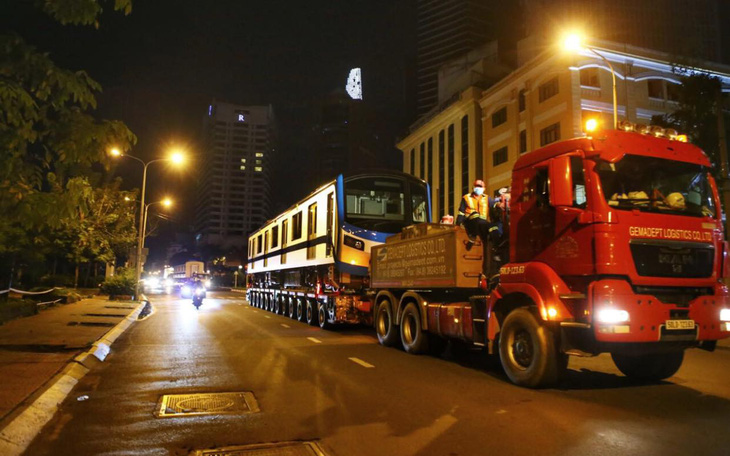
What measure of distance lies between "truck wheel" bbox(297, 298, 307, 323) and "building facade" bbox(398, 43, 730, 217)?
2214cm

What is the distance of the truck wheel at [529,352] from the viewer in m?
6.55

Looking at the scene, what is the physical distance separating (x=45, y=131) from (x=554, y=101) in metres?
37.2

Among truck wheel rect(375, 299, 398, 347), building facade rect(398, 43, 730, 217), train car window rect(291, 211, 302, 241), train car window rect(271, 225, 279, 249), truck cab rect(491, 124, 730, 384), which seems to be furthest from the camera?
building facade rect(398, 43, 730, 217)

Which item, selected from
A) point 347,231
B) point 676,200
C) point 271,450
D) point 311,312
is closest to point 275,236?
point 311,312

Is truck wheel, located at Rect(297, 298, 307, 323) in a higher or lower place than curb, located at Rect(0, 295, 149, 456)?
higher

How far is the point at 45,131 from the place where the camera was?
4402mm

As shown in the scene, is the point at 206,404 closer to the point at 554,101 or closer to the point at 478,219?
the point at 478,219

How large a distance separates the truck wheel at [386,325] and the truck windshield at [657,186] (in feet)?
19.4

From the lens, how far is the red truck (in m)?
6.15

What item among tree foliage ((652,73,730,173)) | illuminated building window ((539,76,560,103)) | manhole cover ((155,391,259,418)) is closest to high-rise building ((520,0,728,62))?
illuminated building window ((539,76,560,103))

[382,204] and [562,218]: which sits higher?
[382,204]

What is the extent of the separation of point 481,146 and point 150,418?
4670 cm

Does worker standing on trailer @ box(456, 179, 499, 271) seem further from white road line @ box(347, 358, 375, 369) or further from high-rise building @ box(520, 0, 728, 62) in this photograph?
high-rise building @ box(520, 0, 728, 62)

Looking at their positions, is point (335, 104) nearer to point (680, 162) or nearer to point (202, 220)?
point (202, 220)
